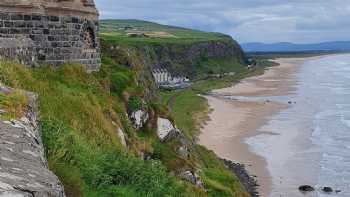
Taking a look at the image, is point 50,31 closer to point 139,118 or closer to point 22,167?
point 139,118

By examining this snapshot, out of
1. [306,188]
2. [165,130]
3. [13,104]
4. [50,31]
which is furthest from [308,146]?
[13,104]

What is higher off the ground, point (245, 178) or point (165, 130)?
point (165, 130)

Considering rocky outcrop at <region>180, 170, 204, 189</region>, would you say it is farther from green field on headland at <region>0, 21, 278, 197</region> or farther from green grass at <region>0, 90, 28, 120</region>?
green grass at <region>0, 90, 28, 120</region>

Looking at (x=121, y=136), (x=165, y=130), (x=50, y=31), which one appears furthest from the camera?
(x=165, y=130)

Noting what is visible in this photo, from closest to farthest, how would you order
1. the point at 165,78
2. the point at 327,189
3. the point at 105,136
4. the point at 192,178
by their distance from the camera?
the point at 105,136 → the point at 192,178 → the point at 327,189 → the point at 165,78

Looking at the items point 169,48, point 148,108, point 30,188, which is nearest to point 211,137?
point 148,108

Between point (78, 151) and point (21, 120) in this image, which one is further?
point (78, 151)

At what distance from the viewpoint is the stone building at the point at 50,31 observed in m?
18.2

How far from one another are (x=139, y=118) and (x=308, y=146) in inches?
1579

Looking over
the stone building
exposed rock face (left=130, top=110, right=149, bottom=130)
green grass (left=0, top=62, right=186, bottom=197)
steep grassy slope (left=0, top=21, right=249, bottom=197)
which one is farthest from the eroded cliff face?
green grass (left=0, top=62, right=186, bottom=197)

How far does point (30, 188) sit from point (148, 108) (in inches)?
760

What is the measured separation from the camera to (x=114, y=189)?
9992mm

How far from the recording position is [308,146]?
6003 cm

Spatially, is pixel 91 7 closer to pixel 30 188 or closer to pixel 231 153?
pixel 30 188
